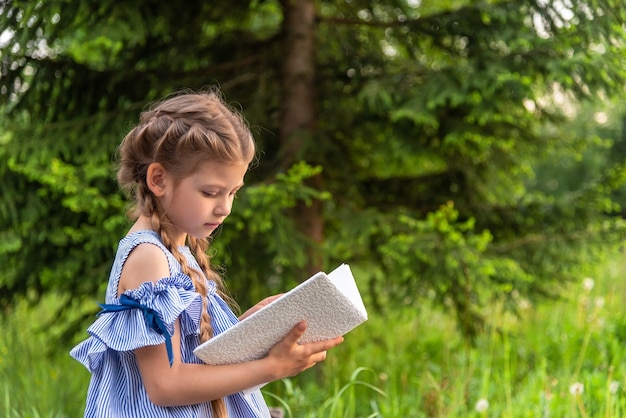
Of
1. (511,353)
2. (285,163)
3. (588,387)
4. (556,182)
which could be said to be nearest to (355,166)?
(285,163)

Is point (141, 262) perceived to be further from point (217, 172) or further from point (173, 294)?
point (217, 172)

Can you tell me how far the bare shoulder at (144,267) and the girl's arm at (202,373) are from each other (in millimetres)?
133

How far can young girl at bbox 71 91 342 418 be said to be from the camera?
1631 mm

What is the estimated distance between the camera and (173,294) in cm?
163

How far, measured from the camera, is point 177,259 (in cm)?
179

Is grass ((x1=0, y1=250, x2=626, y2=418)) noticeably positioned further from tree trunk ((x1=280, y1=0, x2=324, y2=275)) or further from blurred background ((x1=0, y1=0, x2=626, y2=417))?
tree trunk ((x1=280, y1=0, x2=324, y2=275))

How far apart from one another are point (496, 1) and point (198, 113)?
2.51 meters

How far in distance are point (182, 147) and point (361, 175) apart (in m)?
2.89

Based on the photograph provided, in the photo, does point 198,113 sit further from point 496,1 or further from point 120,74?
point 496,1

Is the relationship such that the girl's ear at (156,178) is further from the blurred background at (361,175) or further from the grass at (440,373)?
the blurred background at (361,175)

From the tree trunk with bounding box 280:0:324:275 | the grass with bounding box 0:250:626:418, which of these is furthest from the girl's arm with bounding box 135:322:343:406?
the tree trunk with bounding box 280:0:324:275

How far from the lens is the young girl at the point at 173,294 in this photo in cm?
163

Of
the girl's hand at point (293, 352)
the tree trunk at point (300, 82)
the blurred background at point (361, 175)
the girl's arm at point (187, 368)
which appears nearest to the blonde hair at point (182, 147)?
the girl's arm at point (187, 368)

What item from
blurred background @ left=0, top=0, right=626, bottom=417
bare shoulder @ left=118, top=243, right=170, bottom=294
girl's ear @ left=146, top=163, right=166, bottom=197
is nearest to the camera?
bare shoulder @ left=118, top=243, right=170, bottom=294
